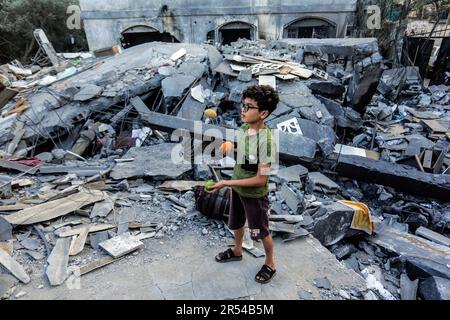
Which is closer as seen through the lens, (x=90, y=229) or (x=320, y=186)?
(x=90, y=229)

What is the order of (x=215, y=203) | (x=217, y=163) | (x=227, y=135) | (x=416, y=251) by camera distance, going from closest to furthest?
1. (x=215, y=203)
2. (x=416, y=251)
3. (x=217, y=163)
4. (x=227, y=135)

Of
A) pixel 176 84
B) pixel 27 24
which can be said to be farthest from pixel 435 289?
pixel 27 24

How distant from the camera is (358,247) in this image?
4.43 m

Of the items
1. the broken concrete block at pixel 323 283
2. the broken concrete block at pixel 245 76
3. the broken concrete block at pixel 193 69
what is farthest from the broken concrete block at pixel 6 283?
the broken concrete block at pixel 245 76

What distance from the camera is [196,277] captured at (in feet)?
10.3

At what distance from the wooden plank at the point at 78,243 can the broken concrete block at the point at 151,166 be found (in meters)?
1.54

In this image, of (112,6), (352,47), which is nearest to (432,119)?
(352,47)

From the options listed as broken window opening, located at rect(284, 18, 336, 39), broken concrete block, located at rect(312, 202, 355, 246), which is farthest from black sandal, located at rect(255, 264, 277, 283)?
broken window opening, located at rect(284, 18, 336, 39)

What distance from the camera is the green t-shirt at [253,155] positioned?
8.43 ft

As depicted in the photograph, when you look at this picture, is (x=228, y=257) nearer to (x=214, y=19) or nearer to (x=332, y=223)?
(x=332, y=223)

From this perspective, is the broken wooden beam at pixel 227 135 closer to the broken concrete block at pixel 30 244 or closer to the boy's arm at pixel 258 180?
the boy's arm at pixel 258 180

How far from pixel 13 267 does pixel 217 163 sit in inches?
129

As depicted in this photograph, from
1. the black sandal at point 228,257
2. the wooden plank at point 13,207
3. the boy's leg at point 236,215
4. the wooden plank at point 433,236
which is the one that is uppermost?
the boy's leg at point 236,215

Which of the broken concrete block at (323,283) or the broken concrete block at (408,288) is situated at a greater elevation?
the broken concrete block at (323,283)
